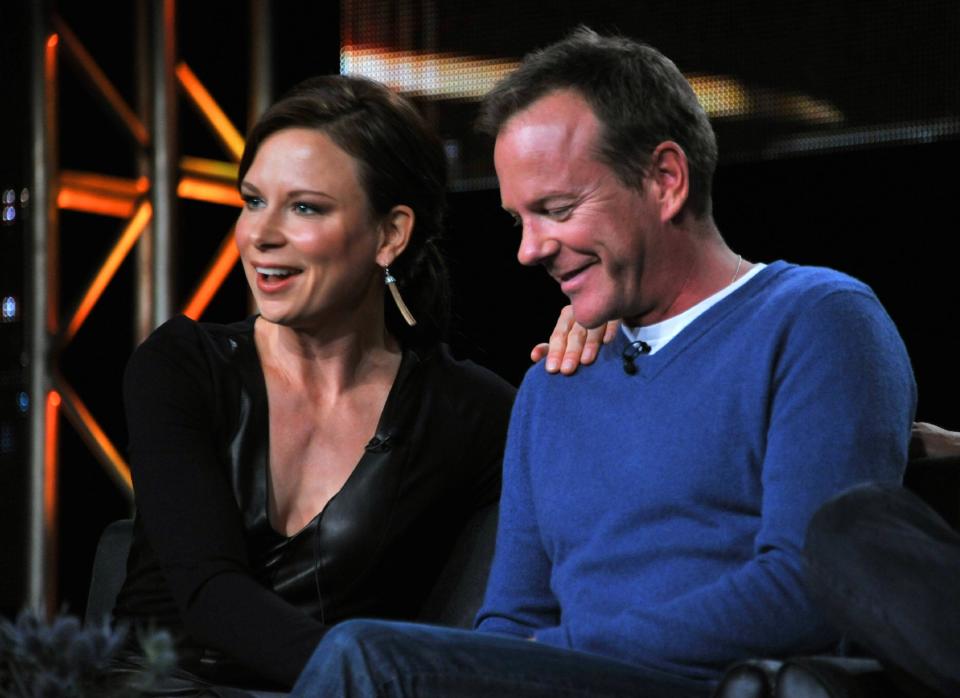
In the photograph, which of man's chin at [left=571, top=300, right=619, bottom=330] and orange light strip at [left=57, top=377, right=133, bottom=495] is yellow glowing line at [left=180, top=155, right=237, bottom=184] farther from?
man's chin at [left=571, top=300, right=619, bottom=330]

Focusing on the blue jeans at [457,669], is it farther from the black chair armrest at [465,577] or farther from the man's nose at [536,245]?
the black chair armrest at [465,577]

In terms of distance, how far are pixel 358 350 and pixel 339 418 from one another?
4.5 inches

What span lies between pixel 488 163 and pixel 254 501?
81.9 inches

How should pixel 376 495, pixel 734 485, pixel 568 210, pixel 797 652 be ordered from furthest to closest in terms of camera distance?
pixel 376 495
pixel 568 210
pixel 734 485
pixel 797 652

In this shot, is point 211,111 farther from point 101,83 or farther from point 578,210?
point 578,210

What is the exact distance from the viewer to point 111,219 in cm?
435

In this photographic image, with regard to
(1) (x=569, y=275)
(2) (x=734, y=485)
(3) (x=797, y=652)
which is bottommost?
(3) (x=797, y=652)

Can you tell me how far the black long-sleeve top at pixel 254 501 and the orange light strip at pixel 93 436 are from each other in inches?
81.0

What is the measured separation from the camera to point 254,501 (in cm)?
220

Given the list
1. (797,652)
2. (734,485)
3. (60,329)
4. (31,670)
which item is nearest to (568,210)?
(734,485)

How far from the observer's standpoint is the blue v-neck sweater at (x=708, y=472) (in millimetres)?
1543

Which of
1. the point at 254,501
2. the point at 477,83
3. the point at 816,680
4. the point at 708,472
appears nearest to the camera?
the point at 816,680

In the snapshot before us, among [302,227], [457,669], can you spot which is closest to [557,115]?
[302,227]

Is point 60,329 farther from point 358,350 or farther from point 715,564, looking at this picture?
point 715,564
